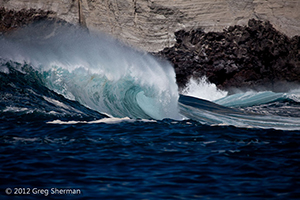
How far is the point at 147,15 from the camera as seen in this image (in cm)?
1842

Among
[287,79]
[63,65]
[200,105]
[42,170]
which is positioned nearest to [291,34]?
[287,79]

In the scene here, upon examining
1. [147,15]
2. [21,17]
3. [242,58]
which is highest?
[147,15]

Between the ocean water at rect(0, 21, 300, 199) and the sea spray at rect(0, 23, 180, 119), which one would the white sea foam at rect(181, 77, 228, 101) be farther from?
the sea spray at rect(0, 23, 180, 119)

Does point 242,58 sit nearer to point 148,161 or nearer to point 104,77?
point 104,77

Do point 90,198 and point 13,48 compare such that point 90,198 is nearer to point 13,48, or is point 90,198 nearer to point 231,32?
point 13,48

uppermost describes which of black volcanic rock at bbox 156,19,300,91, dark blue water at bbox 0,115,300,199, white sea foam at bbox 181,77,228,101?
black volcanic rock at bbox 156,19,300,91

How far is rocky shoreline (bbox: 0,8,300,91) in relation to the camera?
627 inches

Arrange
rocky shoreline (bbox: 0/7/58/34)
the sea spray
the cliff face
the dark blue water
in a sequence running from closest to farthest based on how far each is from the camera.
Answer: the dark blue water → the sea spray → the cliff face → rocky shoreline (bbox: 0/7/58/34)

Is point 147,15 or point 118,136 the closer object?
point 118,136

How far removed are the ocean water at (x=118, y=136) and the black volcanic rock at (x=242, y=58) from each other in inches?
215

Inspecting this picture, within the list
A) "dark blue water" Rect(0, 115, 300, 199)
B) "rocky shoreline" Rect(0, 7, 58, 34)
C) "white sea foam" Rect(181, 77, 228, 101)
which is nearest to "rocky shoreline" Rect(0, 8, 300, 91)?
"white sea foam" Rect(181, 77, 228, 101)

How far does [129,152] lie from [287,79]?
44.4 feet

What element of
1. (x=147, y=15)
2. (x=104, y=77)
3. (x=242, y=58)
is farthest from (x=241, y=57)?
(x=104, y=77)

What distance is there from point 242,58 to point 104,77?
9.64 metres
